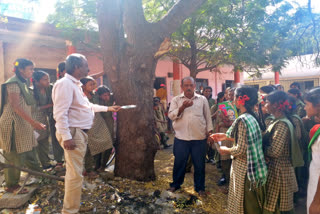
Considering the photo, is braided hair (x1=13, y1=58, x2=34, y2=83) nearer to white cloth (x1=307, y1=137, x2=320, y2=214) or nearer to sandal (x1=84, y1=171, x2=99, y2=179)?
sandal (x1=84, y1=171, x2=99, y2=179)

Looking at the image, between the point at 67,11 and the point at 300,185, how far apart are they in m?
7.79

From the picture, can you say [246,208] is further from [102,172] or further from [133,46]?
[133,46]

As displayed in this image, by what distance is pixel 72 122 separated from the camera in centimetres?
260

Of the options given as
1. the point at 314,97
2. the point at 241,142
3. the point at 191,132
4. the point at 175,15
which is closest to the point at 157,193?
the point at 191,132

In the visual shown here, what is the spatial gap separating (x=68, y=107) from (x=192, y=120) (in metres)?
1.79

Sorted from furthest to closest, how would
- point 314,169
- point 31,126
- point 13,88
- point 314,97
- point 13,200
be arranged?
point 31,126
point 13,88
point 13,200
point 314,97
point 314,169

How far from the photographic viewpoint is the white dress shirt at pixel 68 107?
2.43 m

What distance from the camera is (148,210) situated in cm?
312

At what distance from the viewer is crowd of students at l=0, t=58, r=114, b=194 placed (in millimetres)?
3178

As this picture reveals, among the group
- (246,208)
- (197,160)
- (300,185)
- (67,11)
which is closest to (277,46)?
(300,185)

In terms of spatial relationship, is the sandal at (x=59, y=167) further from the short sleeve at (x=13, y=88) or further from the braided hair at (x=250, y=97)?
the braided hair at (x=250, y=97)

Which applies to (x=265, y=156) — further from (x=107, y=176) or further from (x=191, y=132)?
(x=107, y=176)

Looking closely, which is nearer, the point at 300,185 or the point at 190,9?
the point at 300,185

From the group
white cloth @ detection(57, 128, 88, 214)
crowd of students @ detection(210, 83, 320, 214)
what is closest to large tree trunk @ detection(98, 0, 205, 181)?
white cloth @ detection(57, 128, 88, 214)
